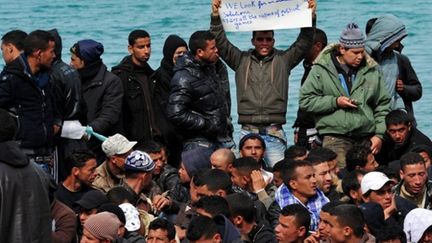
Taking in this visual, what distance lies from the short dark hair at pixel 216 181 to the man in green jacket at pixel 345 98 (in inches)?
77.1

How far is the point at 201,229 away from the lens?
35.4 ft

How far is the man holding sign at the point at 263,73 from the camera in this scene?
46.8ft

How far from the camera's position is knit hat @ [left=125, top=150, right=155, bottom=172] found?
1290cm

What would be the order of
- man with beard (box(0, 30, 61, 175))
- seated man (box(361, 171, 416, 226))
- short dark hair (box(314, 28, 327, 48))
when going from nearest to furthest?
seated man (box(361, 171, 416, 226))
man with beard (box(0, 30, 61, 175))
short dark hair (box(314, 28, 327, 48))

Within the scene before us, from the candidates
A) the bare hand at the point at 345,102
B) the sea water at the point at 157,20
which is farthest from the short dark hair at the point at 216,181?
the sea water at the point at 157,20

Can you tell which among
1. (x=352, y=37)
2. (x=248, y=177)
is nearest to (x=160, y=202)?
(x=248, y=177)

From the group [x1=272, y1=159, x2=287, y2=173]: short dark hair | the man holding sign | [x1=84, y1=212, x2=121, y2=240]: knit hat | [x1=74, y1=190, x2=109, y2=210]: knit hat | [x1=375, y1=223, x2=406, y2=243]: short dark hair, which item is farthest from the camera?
the man holding sign

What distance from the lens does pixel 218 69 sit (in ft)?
47.3

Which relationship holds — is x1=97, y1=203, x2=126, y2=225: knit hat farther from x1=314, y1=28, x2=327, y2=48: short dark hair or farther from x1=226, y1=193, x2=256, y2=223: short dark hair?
x1=314, y1=28, x2=327, y2=48: short dark hair

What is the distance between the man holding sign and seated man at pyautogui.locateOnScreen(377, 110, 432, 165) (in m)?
0.82

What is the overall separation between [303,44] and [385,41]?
2.27 feet

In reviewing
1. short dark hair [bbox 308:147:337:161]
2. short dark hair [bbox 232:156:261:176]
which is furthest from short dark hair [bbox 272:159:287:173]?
short dark hair [bbox 308:147:337:161]

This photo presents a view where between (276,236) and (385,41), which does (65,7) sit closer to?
(385,41)

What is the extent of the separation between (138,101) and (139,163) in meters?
1.64
